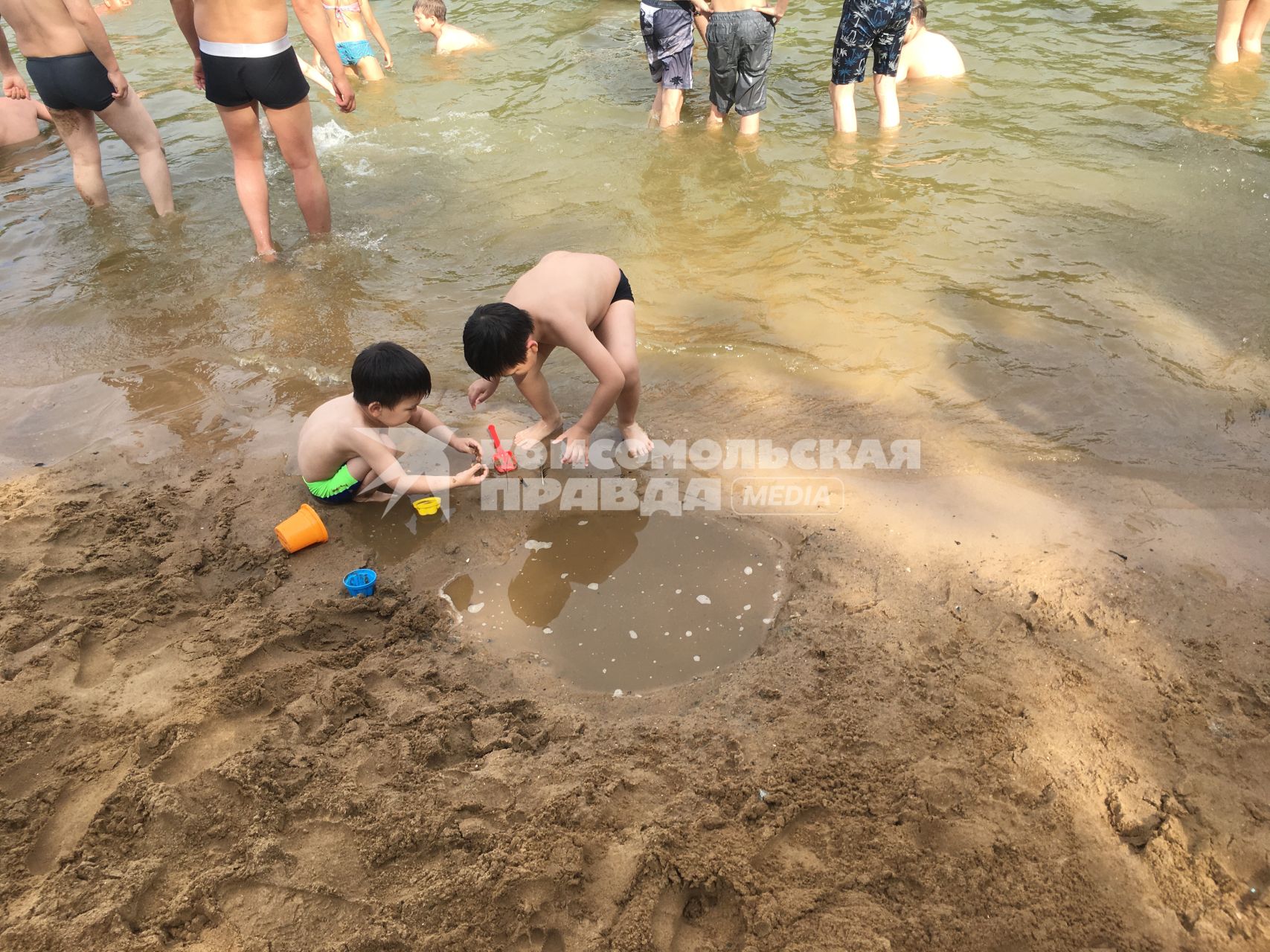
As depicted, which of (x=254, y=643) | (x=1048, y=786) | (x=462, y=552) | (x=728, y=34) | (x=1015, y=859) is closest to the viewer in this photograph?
(x=1015, y=859)

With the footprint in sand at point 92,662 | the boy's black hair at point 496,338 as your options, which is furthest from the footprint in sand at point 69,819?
the boy's black hair at point 496,338

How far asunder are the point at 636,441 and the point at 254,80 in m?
2.96

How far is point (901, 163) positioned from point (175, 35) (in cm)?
924

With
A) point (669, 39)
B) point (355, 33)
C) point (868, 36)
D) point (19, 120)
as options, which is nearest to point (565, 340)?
point (669, 39)

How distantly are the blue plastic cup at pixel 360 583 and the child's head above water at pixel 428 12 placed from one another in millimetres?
7962

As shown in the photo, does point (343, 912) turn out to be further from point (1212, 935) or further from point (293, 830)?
point (1212, 935)

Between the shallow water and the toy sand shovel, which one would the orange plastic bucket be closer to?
the toy sand shovel

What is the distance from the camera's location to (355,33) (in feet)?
27.0

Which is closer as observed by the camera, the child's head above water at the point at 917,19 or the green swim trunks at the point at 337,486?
the green swim trunks at the point at 337,486

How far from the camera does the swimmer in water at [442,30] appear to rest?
8922 millimetres

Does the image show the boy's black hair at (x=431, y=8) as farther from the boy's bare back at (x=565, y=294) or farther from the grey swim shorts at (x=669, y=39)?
the boy's bare back at (x=565, y=294)

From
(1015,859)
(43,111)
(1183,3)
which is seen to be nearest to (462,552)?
(1015,859)

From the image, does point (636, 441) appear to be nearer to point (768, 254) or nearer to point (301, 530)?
point (301, 530)

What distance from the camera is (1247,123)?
20.3 feet
